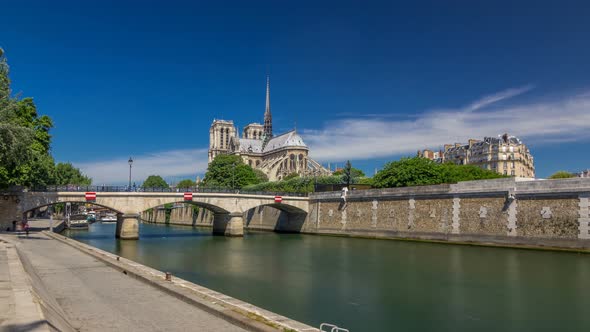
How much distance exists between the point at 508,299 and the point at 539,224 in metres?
19.8

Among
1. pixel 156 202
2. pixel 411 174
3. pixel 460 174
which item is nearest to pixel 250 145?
pixel 460 174

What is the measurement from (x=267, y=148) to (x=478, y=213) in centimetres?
13661

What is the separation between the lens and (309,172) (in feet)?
441

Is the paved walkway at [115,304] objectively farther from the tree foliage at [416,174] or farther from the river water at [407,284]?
the tree foliage at [416,174]

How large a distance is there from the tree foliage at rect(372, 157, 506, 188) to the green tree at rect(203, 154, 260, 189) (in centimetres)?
4173

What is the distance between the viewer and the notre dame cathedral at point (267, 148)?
146 meters

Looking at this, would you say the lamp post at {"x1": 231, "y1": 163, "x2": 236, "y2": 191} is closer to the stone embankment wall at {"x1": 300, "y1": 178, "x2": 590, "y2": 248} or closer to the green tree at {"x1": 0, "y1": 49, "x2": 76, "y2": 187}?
the stone embankment wall at {"x1": 300, "y1": 178, "x2": 590, "y2": 248}

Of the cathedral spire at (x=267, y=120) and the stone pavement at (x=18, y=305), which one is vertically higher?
the cathedral spire at (x=267, y=120)

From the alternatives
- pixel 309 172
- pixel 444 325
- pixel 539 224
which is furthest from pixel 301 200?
pixel 309 172

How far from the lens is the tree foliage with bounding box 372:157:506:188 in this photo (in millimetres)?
57312

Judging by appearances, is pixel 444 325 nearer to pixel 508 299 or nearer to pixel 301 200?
pixel 508 299

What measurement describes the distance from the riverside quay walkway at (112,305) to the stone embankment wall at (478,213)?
2944 cm

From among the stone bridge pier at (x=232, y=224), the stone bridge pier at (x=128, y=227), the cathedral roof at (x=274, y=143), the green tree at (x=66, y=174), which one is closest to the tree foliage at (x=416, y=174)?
the stone bridge pier at (x=232, y=224)

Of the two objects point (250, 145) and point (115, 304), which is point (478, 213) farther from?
point (250, 145)
